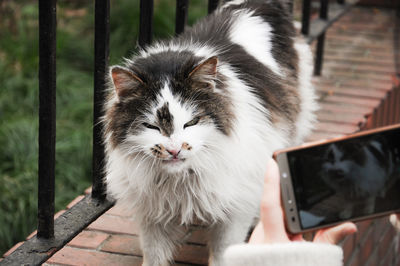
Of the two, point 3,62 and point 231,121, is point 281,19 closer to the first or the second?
point 231,121

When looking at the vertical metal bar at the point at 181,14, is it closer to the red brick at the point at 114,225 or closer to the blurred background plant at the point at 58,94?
the red brick at the point at 114,225

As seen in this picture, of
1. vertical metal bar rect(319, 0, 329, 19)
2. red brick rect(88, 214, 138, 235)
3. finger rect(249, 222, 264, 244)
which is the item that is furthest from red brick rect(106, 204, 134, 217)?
vertical metal bar rect(319, 0, 329, 19)

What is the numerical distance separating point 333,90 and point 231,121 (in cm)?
196

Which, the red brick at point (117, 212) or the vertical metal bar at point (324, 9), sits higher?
the vertical metal bar at point (324, 9)

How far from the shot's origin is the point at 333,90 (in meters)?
3.90

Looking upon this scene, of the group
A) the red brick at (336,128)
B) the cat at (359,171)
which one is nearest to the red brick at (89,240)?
the cat at (359,171)

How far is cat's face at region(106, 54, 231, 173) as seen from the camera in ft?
6.39

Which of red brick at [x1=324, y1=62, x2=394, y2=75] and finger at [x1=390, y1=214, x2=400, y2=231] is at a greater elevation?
red brick at [x1=324, y1=62, x2=394, y2=75]

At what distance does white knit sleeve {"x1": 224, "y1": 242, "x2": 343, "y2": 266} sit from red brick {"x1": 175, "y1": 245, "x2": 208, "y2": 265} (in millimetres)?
1257

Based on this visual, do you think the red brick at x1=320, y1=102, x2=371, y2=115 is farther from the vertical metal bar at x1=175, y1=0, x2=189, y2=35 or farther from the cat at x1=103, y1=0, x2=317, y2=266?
the vertical metal bar at x1=175, y1=0, x2=189, y2=35

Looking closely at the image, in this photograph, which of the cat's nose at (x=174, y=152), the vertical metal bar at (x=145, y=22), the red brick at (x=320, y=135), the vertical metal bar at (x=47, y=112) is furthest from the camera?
the red brick at (x=320, y=135)

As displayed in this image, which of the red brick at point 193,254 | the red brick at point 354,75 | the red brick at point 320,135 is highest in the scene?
the red brick at point 354,75

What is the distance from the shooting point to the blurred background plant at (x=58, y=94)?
137 inches

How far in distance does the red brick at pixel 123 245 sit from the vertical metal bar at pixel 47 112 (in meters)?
0.34
